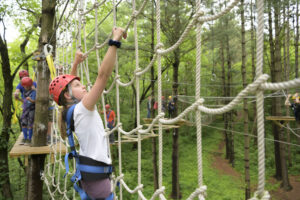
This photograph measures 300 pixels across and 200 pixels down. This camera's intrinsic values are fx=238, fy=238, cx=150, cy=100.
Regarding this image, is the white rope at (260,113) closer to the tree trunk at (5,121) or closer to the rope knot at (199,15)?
the rope knot at (199,15)

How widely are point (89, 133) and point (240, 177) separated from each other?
10.3 metres

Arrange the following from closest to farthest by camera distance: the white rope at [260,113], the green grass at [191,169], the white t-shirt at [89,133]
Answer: the white rope at [260,113] < the white t-shirt at [89,133] < the green grass at [191,169]

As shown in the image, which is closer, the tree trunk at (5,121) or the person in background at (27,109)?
the person in background at (27,109)

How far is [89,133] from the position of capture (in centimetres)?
130

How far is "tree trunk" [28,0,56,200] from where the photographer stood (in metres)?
2.83

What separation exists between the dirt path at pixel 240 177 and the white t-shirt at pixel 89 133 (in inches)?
351

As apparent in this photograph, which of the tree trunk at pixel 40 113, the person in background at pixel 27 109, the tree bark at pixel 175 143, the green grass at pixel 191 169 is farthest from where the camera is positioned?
the green grass at pixel 191 169

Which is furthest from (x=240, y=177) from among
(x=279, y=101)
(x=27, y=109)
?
(x=27, y=109)

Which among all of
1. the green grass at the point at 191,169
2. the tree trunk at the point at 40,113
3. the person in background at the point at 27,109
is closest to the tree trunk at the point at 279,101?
the green grass at the point at 191,169

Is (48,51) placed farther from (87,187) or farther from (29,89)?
(87,187)

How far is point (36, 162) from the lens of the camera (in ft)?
9.36

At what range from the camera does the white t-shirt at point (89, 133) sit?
1.27 m

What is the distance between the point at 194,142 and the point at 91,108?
1316cm

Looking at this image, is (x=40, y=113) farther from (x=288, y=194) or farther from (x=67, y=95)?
(x=288, y=194)
